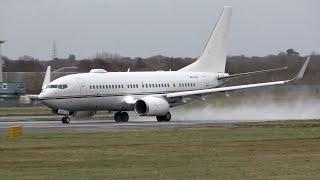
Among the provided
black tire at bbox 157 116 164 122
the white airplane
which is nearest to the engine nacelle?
the white airplane

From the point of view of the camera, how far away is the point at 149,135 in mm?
41219

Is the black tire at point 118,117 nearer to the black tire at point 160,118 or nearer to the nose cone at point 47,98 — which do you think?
the black tire at point 160,118

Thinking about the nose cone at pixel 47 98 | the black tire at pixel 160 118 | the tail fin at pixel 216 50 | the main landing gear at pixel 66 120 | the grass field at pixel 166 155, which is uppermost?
the tail fin at pixel 216 50

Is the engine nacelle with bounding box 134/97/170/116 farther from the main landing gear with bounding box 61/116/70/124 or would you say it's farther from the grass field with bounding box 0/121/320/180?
the grass field with bounding box 0/121/320/180

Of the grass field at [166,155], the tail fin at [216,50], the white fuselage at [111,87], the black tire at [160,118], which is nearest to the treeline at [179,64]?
the tail fin at [216,50]

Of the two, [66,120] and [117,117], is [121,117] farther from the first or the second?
[66,120]

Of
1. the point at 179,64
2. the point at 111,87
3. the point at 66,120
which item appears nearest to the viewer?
the point at 66,120

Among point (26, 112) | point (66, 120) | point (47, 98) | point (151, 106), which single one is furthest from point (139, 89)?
point (26, 112)

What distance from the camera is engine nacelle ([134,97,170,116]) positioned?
193ft

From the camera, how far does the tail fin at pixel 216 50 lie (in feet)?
225

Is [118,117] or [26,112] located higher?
[118,117]

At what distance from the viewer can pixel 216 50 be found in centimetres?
6950

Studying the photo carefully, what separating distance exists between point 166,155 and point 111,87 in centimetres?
3095

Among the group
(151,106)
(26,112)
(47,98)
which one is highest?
(47,98)
